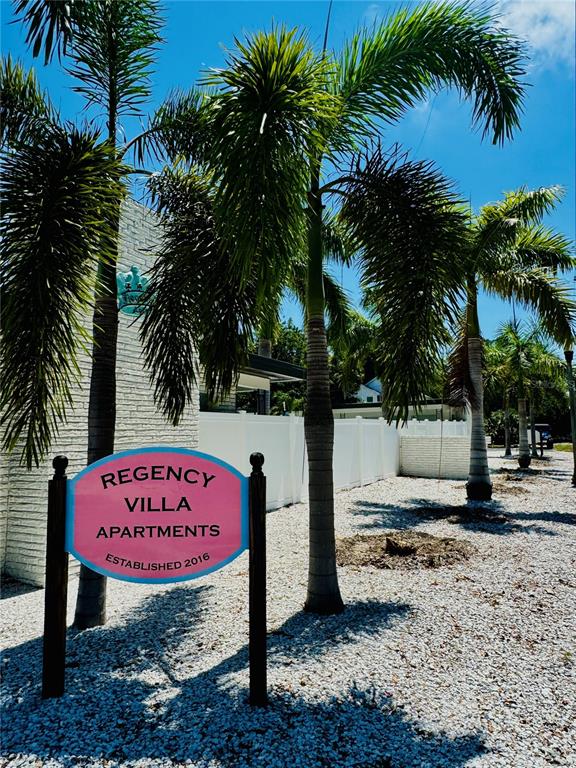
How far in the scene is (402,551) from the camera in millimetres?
7129

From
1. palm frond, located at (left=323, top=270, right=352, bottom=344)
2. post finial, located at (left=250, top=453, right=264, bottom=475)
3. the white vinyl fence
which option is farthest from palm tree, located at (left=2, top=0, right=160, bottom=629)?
palm frond, located at (left=323, top=270, right=352, bottom=344)

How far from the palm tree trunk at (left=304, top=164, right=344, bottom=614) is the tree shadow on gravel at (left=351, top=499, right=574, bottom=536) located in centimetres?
439

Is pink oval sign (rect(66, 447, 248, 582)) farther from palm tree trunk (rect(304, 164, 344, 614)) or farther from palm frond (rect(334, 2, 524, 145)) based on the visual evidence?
palm frond (rect(334, 2, 524, 145))

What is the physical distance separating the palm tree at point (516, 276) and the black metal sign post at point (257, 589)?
9.04 metres

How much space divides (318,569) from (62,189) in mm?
3780

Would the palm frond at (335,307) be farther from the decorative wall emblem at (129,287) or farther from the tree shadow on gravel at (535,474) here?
the tree shadow on gravel at (535,474)

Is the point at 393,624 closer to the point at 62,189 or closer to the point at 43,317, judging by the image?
the point at 43,317

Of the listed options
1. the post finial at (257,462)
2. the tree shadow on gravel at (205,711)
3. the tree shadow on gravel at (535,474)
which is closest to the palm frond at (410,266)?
the post finial at (257,462)

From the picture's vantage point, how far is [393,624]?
4547 mm

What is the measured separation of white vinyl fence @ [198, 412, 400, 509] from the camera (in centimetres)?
955

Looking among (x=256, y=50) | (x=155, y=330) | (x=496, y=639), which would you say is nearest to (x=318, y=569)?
(x=496, y=639)

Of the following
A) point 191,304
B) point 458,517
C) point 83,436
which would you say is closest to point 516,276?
point 458,517

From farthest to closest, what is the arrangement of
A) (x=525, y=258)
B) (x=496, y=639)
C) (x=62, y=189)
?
(x=525, y=258) < (x=496, y=639) < (x=62, y=189)

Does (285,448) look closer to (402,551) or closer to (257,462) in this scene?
(402,551)
